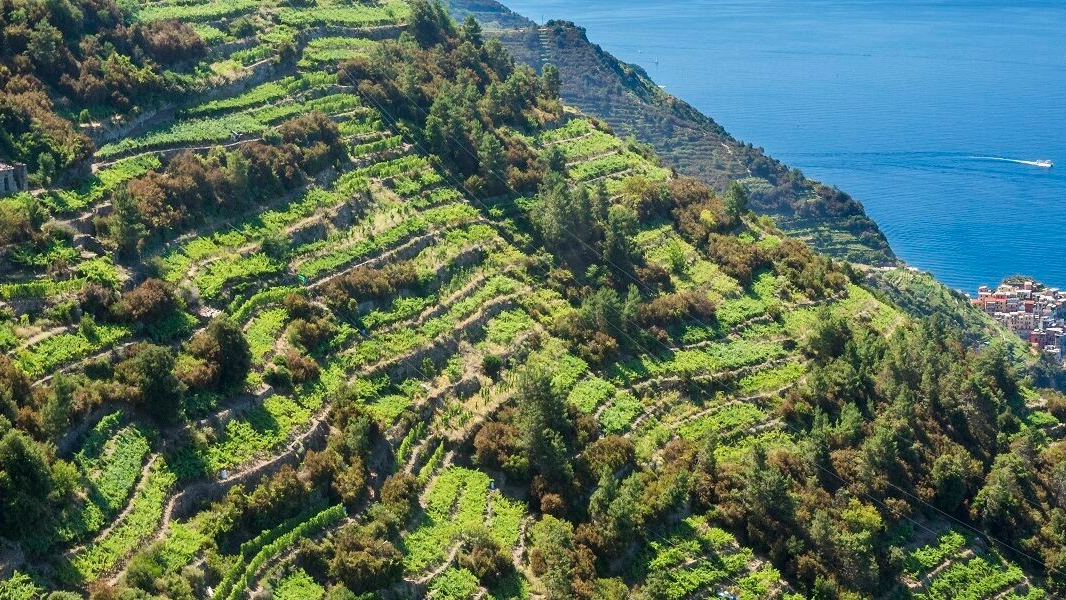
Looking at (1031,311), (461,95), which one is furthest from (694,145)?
(461,95)

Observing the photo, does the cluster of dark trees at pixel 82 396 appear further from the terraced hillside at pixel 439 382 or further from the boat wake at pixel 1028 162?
the boat wake at pixel 1028 162

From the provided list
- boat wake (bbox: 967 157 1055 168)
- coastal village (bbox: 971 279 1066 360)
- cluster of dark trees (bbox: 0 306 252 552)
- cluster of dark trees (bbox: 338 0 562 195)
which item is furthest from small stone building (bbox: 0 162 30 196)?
boat wake (bbox: 967 157 1055 168)

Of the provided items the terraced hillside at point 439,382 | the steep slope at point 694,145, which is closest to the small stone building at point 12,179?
the terraced hillside at point 439,382

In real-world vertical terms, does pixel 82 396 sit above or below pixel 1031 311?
below

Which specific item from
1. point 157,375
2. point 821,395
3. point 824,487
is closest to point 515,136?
point 821,395

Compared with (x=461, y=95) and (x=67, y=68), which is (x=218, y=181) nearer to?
(x=67, y=68)

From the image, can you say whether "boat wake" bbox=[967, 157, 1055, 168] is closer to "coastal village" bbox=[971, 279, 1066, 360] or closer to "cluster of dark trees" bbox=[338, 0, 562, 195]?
"coastal village" bbox=[971, 279, 1066, 360]

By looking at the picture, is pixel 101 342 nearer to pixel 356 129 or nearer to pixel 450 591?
pixel 450 591
